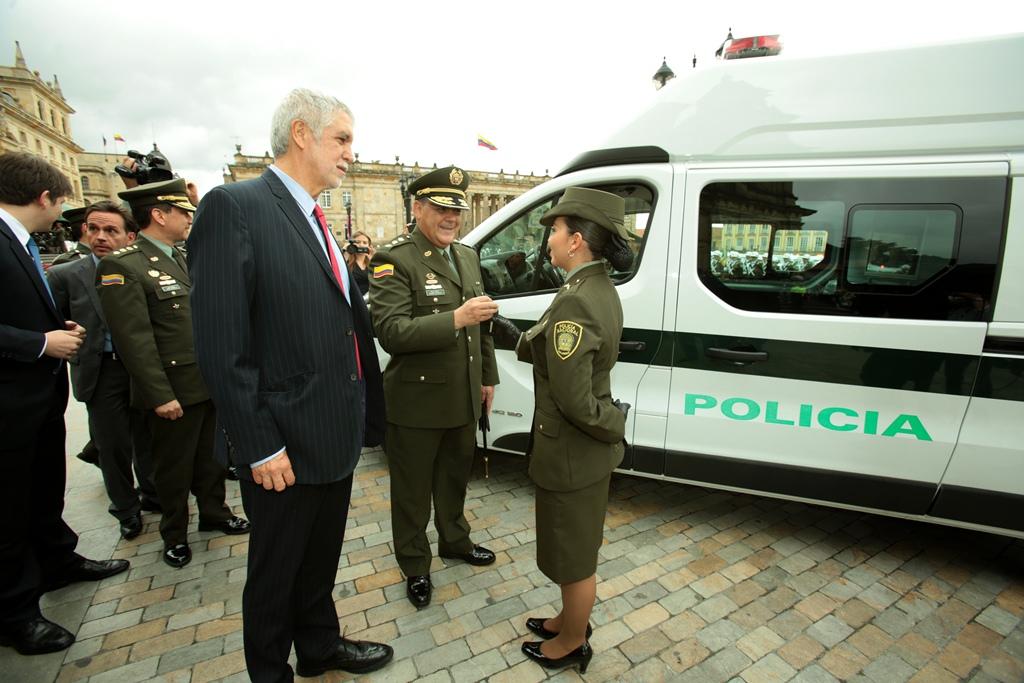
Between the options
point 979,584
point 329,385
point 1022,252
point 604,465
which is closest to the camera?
point 329,385

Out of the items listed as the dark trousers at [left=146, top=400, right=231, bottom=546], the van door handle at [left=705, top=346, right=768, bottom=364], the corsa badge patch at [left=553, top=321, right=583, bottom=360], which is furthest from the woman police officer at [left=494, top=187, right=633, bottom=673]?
the dark trousers at [left=146, top=400, right=231, bottom=546]

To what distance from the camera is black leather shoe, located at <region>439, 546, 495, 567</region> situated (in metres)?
2.95

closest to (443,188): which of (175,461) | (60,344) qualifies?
(60,344)

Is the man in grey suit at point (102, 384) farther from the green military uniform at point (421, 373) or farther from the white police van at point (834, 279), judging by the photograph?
the white police van at point (834, 279)

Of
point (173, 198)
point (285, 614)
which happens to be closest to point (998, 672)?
point (285, 614)

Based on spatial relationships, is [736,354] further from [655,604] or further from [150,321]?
[150,321]

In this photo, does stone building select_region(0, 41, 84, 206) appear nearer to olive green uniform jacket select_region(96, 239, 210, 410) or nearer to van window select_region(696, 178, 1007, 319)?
olive green uniform jacket select_region(96, 239, 210, 410)

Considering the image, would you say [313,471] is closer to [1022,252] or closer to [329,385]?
[329,385]

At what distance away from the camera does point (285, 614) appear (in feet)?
5.93

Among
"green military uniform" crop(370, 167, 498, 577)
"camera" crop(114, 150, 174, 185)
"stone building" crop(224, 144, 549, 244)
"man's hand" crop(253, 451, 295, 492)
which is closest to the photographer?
"man's hand" crop(253, 451, 295, 492)

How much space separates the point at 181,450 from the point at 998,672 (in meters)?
4.64

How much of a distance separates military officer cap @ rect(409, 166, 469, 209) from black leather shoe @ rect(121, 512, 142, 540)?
3115 millimetres

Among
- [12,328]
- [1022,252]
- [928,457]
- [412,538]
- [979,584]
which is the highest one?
[1022,252]

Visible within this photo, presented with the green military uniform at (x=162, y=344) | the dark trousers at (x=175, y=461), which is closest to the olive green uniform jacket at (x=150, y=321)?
the green military uniform at (x=162, y=344)
